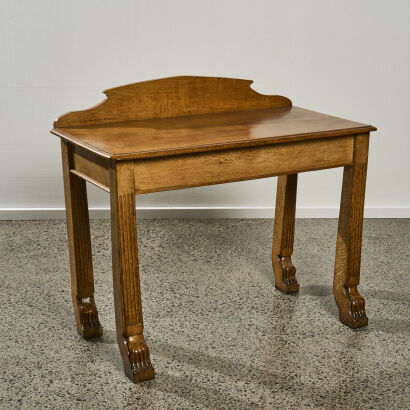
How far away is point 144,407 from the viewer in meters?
2.15

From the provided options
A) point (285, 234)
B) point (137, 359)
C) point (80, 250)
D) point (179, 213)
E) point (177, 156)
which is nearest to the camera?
point (177, 156)

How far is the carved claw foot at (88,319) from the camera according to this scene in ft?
8.47

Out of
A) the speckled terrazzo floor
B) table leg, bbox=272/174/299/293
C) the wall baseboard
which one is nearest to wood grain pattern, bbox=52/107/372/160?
table leg, bbox=272/174/299/293

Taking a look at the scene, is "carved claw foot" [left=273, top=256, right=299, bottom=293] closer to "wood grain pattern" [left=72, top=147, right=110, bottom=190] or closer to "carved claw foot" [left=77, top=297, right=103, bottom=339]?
"carved claw foot" [left=77, top=297, right=103, bottom=339]

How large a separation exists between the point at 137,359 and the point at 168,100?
95 centimetres

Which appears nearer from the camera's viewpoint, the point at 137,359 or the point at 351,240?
the point at 137,359

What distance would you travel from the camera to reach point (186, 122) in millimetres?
2508

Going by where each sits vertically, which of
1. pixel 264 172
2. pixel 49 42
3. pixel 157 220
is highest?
pixel 49 42

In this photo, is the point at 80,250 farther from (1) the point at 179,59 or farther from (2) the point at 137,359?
(1) the point at 179,59

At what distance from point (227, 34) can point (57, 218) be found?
1.46 m

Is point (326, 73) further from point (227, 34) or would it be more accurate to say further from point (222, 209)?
point (222, 209)

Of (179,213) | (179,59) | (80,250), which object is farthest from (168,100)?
(179,213)

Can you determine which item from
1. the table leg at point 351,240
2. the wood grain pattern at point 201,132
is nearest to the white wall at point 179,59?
the wood grain pattern at point 201,132

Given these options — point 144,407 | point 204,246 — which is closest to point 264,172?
point 144,407
